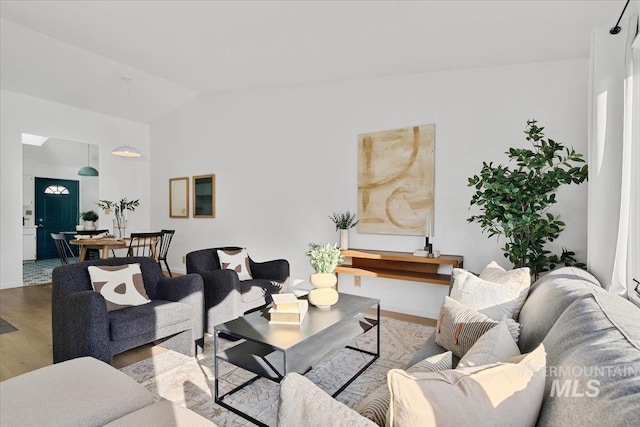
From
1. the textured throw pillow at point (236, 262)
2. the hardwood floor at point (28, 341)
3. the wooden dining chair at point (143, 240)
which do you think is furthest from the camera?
the wooden dining chair at point (143, 240)

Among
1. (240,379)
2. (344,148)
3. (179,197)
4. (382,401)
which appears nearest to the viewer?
Answer: (382,401)

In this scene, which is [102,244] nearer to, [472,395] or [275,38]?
[275,38]

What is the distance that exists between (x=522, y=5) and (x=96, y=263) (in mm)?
3883

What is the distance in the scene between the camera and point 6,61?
4391mm

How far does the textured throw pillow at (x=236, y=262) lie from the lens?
12.2 ft

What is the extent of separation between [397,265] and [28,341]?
12.2 ft

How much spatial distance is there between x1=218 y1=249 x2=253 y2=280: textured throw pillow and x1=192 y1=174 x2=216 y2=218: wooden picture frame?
217cm

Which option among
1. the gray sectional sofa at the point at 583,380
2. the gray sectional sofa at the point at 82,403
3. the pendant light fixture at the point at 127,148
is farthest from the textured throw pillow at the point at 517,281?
the pendant light fixture at the point at 127,148

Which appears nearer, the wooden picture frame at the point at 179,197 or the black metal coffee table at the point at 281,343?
the black metal coffee table at the point at 281,343

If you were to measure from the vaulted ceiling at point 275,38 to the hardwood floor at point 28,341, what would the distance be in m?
3.03

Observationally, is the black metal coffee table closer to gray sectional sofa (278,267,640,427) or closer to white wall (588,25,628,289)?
gray sectional sofa (278,267,640,427)

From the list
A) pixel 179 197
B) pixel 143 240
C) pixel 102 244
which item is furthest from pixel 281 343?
pixel 179 197

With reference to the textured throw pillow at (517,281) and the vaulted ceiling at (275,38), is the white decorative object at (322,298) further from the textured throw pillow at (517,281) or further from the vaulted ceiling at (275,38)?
the vaulted ceiling at (275,38)

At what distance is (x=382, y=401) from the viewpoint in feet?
3.70
